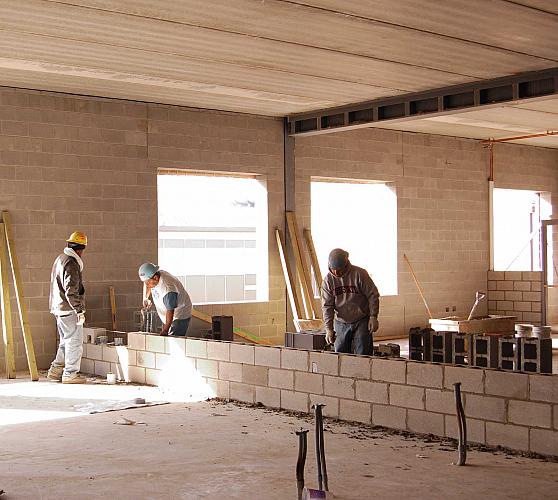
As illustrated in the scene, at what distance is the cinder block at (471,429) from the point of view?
6.84 metres

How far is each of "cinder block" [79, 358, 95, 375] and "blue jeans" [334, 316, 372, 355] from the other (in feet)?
11.9

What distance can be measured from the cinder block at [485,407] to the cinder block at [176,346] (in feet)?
12.3

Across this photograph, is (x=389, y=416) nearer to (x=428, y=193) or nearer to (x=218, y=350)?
(x=218, y=350)

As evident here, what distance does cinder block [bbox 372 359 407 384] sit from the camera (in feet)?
24.2

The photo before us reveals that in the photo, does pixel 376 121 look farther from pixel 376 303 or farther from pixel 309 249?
pixel 376 303

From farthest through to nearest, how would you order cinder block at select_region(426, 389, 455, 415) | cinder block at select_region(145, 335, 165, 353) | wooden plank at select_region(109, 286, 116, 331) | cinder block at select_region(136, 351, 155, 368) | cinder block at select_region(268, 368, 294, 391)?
wooden plank at select_region(109, 286, 116, 331) < cinder block at select_region(136, 351, 155, 368) < cinder block at select_region(145, 335, 165, 353) < cinder block at select_region(268, 368, 294, 391) < cinder block at select_region(426, 389, 455, 415)

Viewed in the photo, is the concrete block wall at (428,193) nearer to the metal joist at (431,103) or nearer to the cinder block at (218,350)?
the metal joist at (431,103)

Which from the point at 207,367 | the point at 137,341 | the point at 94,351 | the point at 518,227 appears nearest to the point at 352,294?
the point at 207,367

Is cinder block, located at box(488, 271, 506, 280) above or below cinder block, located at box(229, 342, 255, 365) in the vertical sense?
above

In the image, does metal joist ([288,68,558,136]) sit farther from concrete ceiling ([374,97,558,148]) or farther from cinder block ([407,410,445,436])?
cinder block ([407,410,445,436])

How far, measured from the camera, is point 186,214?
45.4ft

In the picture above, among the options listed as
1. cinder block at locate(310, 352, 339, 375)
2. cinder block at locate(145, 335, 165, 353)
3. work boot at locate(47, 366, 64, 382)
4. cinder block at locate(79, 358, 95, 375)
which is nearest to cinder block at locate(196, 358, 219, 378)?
cinder block at locate(145, 335, 165, 353)

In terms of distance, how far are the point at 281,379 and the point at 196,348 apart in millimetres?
1386

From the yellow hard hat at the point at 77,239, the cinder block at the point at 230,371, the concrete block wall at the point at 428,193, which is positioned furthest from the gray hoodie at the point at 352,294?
the concrete block wall at the point at 428,193
